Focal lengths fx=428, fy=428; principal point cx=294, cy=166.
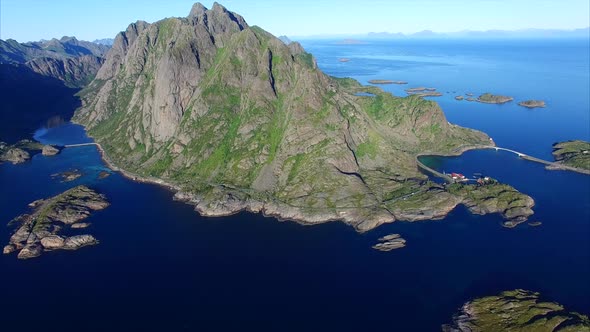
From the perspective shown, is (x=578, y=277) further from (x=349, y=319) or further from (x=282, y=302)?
(x=282, y=302)

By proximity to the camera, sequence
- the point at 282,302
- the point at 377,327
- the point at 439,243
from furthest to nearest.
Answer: the point at 439,243, the point at 282,302, the point at 377,327

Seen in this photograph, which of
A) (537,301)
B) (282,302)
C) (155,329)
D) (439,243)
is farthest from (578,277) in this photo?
(155,329)

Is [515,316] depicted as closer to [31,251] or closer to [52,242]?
[52,242]

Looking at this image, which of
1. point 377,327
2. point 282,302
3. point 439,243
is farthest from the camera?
point 439,243

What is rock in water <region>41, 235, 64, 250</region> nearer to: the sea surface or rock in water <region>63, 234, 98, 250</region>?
rock in water <region>63, 234, 98, 250</region>

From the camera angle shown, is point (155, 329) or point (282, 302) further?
point (282, 302)

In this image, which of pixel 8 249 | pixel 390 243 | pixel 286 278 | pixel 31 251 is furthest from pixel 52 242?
pixel 390 243

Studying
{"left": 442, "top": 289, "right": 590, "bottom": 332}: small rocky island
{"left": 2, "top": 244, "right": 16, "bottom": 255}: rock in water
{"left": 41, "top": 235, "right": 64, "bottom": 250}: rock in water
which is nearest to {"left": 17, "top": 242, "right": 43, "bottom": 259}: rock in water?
{"left": 41, "top": 235, "right": 64, "bottom": 250}: rock in water
